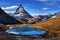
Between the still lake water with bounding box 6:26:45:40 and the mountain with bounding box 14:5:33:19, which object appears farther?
the mountain with bounding box 14:5:33:19

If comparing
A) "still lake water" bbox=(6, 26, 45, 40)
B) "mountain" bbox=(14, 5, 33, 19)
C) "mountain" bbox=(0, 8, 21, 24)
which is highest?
"mountain" bbox=(14, 5, 33, 19)

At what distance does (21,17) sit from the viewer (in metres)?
6.58

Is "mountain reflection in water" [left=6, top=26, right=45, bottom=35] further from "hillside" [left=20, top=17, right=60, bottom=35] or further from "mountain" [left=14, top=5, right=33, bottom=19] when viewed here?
"mountain" [left=14, top=5, right=33, bottom=19]

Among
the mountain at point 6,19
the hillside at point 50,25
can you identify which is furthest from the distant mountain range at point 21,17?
the hillside at point 50,25

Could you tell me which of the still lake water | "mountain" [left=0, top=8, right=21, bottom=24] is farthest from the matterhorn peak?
the still lake water

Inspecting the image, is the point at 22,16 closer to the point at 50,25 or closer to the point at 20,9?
the point at 20,9

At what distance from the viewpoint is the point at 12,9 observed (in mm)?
6656

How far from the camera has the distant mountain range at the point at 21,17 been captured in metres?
6.46

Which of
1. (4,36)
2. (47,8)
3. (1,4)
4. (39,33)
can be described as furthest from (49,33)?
(1,4)

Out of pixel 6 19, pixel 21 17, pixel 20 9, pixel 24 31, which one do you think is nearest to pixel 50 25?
pixel 24 31

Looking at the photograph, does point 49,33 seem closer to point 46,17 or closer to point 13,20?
point 46,17

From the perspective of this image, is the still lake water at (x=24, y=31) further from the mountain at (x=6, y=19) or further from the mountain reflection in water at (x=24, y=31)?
the mountain at (x=6, y=19)

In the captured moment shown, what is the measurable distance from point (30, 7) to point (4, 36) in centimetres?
133

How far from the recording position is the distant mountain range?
646 cm
